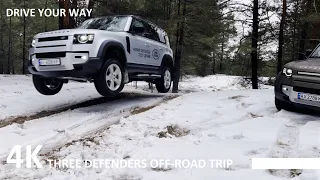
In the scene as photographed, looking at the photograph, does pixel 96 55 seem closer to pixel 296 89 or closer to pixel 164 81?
pixel 164 81

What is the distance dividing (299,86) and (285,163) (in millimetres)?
2835

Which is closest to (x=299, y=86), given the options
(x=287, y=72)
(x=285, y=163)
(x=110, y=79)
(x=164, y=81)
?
(x=287, y=72)

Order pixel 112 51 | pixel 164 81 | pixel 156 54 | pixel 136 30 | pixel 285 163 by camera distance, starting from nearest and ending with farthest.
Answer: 1. pixel 285 163
2. pixel 112 51
3. pixel 136 30
4. pixel 156 54
5. pixel 164 81

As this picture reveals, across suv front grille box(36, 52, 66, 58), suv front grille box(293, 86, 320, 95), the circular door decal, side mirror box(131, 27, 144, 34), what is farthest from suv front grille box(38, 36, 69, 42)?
suv front grille box(293, 86, 320, 95)

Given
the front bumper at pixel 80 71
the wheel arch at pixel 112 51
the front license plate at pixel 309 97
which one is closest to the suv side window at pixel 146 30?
the wheel arch at pixel 112 51

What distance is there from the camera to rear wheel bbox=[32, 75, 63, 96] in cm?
702

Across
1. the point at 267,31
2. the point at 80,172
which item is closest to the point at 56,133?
the point at 80,172

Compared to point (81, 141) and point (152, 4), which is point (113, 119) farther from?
point (152, 4)

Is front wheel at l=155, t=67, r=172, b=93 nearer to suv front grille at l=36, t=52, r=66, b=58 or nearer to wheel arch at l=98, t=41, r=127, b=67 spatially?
wheel arch at l=98, t=41, r=127, b=67

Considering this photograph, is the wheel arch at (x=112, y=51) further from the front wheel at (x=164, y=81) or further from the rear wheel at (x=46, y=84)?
the front wheel at (x=164, y=81)

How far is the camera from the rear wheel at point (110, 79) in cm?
616

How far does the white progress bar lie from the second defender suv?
244 cm

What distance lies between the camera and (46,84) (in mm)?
7289

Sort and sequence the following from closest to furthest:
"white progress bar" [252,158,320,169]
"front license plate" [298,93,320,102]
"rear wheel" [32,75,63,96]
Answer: "white progress bar" [252,158,320,169] → "front license plate" [298,93,320,102] → "rear wheel" [32,75,63,96]
